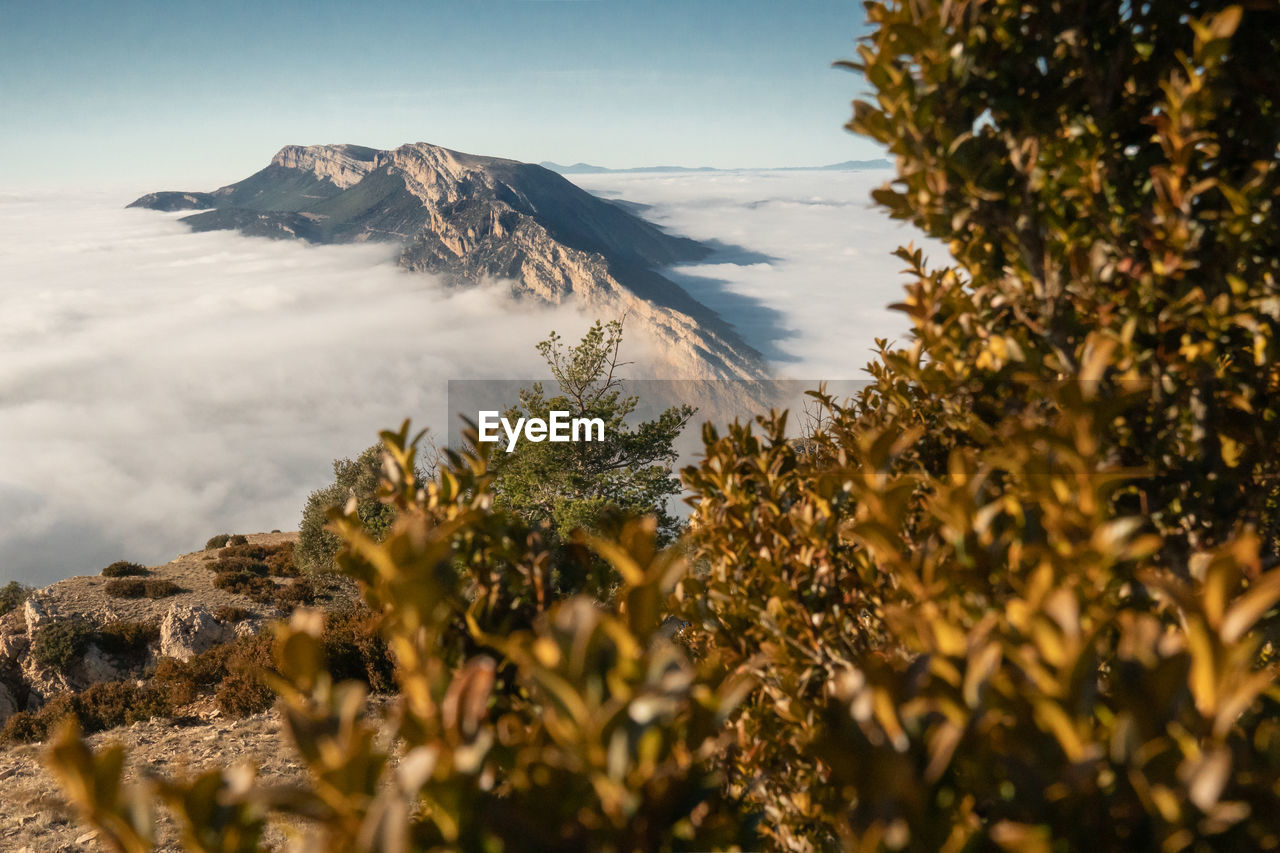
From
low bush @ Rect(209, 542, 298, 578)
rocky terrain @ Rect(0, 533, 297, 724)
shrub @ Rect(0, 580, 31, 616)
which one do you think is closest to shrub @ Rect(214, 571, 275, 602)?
rocky terrain @ Rect(0, 533, 297, 724)

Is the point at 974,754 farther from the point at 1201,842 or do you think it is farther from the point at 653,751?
the point at 653,751

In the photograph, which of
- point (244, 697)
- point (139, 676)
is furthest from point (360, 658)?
point (139, 676)

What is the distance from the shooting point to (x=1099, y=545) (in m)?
1.11

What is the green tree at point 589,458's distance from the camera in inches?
708

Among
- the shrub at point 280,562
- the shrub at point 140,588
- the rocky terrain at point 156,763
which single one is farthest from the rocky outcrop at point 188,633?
the shrub at point 280,562

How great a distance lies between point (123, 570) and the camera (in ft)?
81.8

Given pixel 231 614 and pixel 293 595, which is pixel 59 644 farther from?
pixel 293 595

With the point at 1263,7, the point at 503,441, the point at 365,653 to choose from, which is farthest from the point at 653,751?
the point at 503,441

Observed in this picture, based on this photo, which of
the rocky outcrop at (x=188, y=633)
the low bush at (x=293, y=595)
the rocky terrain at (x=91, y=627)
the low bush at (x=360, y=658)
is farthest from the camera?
the low bush at (x=293, y=595)

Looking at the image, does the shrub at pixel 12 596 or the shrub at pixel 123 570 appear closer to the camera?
the shrub at pixel 12 596

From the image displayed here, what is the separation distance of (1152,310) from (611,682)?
209 cm

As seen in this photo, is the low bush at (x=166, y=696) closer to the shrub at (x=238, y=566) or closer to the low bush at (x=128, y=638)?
the low bush at (x=128, y=638)

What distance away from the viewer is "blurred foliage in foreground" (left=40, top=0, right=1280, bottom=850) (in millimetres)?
967

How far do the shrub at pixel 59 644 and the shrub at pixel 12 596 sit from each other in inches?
390
